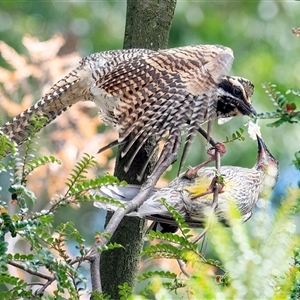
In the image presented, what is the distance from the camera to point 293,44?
5848 millimetres

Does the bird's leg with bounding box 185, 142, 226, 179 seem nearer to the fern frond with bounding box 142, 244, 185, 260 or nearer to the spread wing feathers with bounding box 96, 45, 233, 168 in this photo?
the spread wing feathers with bounding box 96, 45, 233, 168

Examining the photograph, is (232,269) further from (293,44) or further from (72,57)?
(293,44)

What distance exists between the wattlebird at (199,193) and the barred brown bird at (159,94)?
162mm

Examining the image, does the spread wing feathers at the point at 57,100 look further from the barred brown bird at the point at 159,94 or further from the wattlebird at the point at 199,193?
the wattlebird at the point at 199,193

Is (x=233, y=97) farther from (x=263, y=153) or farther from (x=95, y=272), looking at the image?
(x=95, y=272)

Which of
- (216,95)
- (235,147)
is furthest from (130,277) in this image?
(235,147)

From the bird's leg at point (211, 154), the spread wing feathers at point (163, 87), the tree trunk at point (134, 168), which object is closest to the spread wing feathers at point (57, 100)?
the spread wing feathers at point (163, 87)

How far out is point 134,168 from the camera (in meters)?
2.48

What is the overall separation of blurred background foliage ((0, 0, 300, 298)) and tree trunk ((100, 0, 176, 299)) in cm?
162

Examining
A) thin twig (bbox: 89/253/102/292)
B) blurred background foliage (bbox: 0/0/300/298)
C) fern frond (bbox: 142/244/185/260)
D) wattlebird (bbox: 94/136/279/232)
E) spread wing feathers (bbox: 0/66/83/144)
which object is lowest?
thin twig (bbox: 89/253/102/292)

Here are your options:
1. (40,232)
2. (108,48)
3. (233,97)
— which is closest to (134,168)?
(233,97)

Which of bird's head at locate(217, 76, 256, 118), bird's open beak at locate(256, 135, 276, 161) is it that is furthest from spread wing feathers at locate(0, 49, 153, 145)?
bird's open beak at locate(256, 135, 276, 161)

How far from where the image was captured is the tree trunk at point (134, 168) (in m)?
2.30

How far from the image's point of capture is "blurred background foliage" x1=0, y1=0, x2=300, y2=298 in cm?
429
